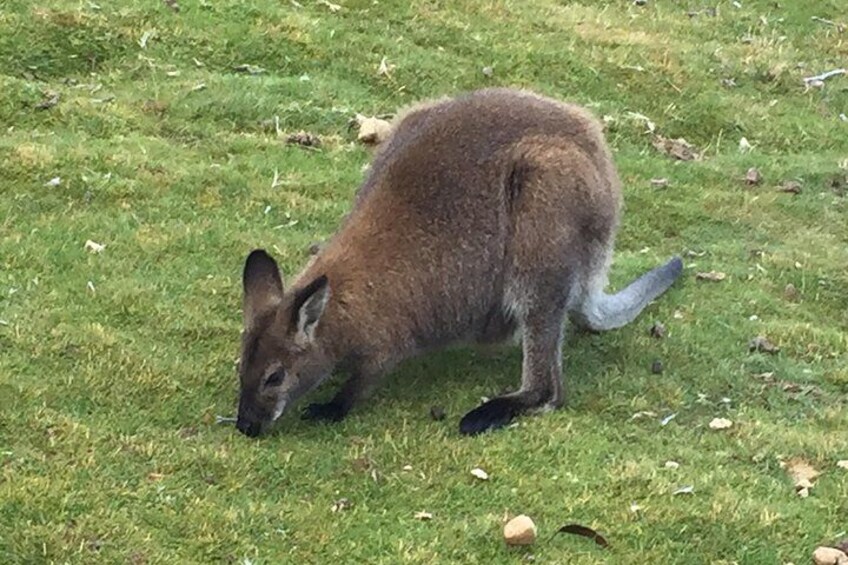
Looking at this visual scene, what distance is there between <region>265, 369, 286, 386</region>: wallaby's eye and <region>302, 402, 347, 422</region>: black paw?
0.28 m

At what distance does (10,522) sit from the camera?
4.59 metres

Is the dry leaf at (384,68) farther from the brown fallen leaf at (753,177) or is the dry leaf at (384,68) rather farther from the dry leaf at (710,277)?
the dry leaf at (710,277)

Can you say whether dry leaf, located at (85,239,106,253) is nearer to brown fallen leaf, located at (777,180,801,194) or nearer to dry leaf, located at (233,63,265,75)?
dry leaf, located at (233,63,265,75)

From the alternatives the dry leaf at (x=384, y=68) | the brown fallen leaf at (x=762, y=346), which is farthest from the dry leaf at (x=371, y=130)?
Answer: the brown fallen leaf at (x=762, y=346)

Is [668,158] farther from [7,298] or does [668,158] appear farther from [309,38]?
[7,298]

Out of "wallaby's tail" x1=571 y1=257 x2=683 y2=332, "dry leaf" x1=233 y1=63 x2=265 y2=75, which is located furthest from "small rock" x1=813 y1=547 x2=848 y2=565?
"dry leaf" x1=233 y1=63 x2=265 y2=75

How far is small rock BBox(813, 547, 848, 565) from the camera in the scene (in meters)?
4.73

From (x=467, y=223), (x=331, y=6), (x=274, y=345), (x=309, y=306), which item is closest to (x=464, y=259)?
(x=467, y=223)

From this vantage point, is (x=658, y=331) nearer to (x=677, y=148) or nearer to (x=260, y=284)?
(x=260, y=284)

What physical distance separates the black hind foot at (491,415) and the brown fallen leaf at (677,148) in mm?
4349

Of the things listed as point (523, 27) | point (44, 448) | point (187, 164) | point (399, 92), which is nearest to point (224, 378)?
point (44, 448)

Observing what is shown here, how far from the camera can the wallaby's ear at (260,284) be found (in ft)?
18.8

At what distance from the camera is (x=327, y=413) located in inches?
229

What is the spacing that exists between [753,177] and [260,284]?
16.2 ft
